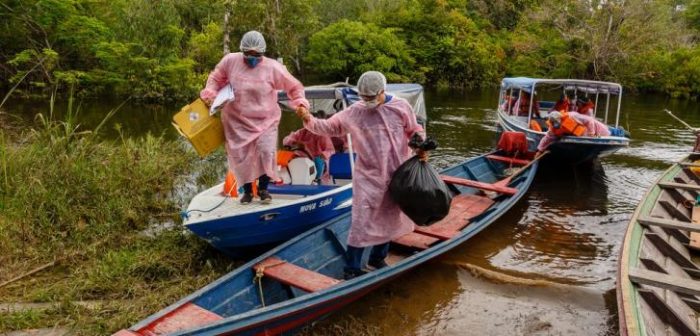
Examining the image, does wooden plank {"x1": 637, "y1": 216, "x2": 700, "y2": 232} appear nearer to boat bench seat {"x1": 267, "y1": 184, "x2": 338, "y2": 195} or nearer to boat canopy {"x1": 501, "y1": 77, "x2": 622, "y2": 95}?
boat bench seat {"x1": 267, "y1": 184, "x2": 338, "y2": 195}

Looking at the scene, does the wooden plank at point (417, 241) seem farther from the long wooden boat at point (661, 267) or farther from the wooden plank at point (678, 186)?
the wooden plank at point (678, 186)

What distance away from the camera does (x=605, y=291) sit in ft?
18.5

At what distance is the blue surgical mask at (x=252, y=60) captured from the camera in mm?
4844

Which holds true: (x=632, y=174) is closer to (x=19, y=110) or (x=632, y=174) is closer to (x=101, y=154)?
(x=101, y=154)

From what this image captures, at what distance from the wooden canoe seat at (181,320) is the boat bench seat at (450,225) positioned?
252 centimetres

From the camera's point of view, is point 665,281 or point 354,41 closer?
point 665,281

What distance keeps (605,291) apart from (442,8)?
102 ft

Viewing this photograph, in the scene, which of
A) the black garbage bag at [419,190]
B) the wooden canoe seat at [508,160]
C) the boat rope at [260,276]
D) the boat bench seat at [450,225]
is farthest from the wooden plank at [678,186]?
the boat rope at [260,276]

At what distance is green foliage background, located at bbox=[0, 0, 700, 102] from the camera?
61.2 feet

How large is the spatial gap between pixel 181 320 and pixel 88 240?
2.84 m

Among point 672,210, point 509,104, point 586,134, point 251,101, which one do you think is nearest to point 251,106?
point 251,101

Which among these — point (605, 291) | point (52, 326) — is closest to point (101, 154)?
point (52, 326)

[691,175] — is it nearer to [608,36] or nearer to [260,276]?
[260,276]

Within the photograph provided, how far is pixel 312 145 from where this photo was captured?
6117 mm
